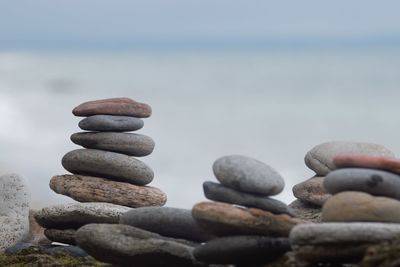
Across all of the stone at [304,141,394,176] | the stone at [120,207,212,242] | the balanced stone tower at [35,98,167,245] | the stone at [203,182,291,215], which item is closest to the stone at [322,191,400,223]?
the stone at [203,182,291,215]

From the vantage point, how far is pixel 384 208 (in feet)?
31.2

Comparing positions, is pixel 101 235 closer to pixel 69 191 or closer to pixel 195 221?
pixel 195 221

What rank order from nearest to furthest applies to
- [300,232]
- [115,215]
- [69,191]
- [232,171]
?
[300,232] < [232,171] < [115,215] < [69,191]

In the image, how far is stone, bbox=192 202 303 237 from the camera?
9.60m

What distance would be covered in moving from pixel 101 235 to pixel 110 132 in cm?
329

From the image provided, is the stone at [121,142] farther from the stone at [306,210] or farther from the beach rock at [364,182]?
the beach rock at [364,182]

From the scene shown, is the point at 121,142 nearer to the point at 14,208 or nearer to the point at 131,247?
the point at 14,208

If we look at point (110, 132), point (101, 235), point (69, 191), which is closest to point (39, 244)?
point (69, 191)

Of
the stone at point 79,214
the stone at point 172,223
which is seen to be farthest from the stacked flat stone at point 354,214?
the stone at point 79,214

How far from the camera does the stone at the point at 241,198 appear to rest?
32.6 ft

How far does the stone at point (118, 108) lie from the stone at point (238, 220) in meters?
3.84

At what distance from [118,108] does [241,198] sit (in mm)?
3944

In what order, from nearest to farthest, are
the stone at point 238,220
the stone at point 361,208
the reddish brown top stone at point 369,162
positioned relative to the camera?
the stone at point 361,208 < the stone at point 238,220 < the reddish brown top stone at point 369,162

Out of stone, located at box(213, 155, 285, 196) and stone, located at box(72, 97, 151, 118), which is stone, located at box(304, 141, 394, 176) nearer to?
stone, located at box(72, 97, 151, 118)
